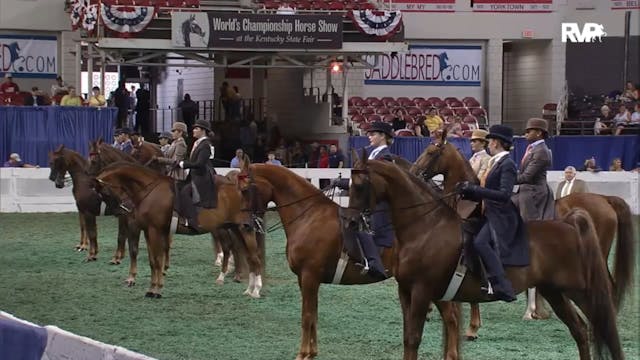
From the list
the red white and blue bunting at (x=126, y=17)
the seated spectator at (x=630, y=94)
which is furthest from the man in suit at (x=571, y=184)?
the seated spectator at (x=630, y=94)

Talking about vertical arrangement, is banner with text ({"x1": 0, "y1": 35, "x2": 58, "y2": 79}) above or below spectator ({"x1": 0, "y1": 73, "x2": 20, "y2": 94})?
above

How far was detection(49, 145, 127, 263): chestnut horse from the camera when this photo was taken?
19547mm

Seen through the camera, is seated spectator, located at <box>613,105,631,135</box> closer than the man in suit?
No

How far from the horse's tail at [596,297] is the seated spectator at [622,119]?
2243cm

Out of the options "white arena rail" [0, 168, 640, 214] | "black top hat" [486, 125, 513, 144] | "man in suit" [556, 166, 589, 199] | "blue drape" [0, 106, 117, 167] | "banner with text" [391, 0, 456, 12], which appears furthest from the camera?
"banner with text" [391, 0, 456, 12]

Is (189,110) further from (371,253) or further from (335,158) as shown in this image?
(371,253)

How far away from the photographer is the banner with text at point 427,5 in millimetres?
37062

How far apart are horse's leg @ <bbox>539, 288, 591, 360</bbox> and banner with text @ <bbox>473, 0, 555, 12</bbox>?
28.0 metres

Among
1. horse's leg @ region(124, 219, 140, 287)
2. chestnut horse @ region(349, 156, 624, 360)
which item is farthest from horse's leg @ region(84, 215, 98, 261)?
chestnut horse @ region(349, 156, 624, 360)

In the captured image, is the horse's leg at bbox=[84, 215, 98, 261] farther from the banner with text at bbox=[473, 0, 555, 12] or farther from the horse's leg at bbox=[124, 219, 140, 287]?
the banner with text at bbox=[473, 0, 555, 12]

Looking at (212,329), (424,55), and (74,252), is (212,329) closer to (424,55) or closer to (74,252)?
(74,252)

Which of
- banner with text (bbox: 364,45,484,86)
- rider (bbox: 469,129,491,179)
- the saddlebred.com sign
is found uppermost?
the saddlebred.com sign

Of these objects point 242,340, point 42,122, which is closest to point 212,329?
point 242,340

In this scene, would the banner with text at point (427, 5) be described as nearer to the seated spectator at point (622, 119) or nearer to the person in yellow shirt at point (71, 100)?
the seated spectator at point (622, 119)
